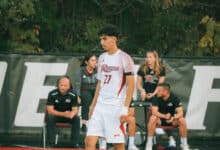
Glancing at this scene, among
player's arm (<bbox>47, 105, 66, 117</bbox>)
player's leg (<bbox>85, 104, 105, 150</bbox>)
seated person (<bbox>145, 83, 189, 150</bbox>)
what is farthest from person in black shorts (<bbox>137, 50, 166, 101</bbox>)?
player's leg (<bbox>85, 104, 105, 150</bbox>)

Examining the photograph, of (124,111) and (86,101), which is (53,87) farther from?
(124,111)

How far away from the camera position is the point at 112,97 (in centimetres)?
1042

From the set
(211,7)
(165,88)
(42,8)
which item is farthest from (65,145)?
(211,7)

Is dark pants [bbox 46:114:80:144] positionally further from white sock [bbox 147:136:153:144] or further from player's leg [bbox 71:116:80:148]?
white sock [bbox 147:136:153:144]

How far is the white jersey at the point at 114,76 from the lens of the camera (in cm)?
1039

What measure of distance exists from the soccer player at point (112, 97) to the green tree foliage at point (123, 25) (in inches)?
401

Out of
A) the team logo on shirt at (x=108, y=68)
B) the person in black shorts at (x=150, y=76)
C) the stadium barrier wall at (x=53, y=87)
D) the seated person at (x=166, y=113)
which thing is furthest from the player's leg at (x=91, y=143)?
the stadium barrier wall at (x=53, y=87)

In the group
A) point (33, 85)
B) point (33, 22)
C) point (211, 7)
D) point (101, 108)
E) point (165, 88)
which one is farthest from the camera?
point (211, 7)

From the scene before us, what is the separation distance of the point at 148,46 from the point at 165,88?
294 inches

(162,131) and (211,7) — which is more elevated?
(211,7)

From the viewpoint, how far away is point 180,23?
21859mm

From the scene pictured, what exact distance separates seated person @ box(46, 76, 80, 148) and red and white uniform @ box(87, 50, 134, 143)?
4.33m

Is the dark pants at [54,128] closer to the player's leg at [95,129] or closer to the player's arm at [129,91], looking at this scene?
the player's leg at [95,129]

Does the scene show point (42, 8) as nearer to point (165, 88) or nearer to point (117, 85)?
point (165, 88)
